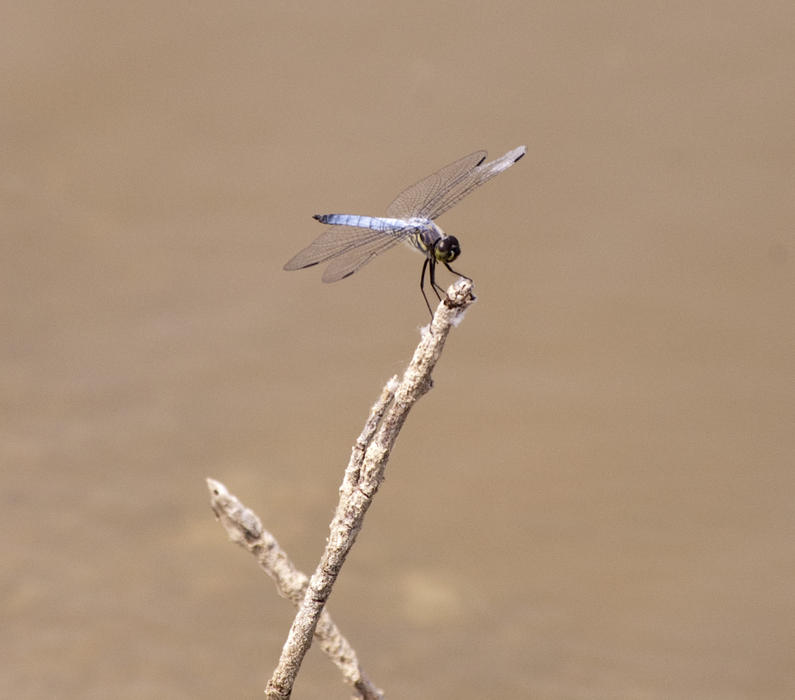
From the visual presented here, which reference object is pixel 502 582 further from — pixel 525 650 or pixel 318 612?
pixel 318 612

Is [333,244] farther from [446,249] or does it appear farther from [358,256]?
[446,249]

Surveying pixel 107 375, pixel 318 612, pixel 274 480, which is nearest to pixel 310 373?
pixel 274 480

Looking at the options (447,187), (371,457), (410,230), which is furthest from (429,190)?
(371,457)

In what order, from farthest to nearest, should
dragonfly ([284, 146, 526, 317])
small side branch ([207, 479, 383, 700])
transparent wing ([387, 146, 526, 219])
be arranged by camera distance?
transparent wing ([387, 146, 526, 219]) < dragonfly ([284, 146, 526, 317]) < small side branch ([207, 479, 383, 700])

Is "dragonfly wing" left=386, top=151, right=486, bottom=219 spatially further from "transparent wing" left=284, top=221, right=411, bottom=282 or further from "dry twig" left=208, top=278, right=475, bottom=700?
"dry twig" left=208, top=278, right=475, bottom=700

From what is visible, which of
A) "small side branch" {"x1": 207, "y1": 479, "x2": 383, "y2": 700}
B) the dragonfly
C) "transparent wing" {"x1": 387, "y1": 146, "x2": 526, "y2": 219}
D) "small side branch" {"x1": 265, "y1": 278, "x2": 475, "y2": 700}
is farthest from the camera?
"transparent wing" {"x1": 387, "y1": 146, "x2": 526, "y2": 219}

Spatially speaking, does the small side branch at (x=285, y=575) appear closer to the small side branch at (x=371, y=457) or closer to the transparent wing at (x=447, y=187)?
the small side branch at (x=371, y=457)

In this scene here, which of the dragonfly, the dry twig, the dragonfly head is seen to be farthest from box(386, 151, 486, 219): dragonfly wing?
the dry twig
